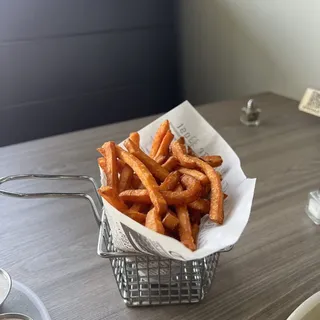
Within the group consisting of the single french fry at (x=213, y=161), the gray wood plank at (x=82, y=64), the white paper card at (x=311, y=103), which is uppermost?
the single french fry at (x=213, y=161)

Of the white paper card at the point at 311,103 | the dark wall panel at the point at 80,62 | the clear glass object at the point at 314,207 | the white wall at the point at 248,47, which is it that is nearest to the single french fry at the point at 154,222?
the clear glass object at the point at 314,207

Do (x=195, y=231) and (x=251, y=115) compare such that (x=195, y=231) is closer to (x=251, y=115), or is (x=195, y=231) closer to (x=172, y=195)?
(x=172, y=195)

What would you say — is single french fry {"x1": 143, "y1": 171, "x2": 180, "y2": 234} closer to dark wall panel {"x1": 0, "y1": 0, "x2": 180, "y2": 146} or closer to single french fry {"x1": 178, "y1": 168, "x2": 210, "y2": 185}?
single french fry {"x1": 178, "y1": 168, "x2": 210, "y2": 185}

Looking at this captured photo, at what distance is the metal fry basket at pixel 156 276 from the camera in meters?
0.56

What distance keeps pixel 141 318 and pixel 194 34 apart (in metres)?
1.55

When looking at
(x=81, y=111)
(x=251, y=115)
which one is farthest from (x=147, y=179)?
(x=81, y=111)

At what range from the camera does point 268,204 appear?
2.66 feet

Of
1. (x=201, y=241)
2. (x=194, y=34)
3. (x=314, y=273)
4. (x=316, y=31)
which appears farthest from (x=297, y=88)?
(x=201, y=241)

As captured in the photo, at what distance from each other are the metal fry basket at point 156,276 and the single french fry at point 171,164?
11 centimetres

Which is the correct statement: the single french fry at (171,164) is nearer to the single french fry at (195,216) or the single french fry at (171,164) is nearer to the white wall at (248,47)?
the single french fry at (195,216)

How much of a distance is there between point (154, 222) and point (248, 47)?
1.27 meters

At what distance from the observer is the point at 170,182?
58 centimetres

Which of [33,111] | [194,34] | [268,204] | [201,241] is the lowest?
[33,111]

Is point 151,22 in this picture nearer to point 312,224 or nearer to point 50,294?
point 312,224
